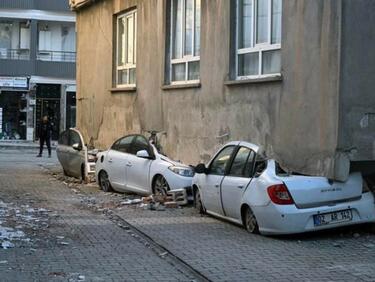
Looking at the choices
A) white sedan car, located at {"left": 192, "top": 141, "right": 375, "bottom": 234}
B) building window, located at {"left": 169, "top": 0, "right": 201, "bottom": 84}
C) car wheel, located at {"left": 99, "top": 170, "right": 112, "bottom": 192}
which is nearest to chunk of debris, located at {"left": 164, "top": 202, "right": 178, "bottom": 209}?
white sedan car, located at {"left": 192, "top": 141, "right": 375, "bottom": 234}

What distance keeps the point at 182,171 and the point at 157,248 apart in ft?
13.9

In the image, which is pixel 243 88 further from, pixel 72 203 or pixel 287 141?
pixel 72 203

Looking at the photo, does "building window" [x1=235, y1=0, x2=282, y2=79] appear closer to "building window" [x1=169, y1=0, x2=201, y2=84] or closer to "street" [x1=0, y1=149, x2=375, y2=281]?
"building window" [x1=169, y1=0, x2=201, y2=84]

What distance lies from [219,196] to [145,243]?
1877mm

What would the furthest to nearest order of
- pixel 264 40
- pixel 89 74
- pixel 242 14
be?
pixel 89 74
pixel 242 14
pixel 264 40

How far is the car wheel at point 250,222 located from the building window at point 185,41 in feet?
18.1

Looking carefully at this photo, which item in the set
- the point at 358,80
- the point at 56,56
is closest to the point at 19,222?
the point at 358,80

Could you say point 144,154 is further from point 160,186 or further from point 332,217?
point 332,217

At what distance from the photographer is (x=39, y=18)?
41562mm

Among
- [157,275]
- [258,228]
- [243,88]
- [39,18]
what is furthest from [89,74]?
[39,18]

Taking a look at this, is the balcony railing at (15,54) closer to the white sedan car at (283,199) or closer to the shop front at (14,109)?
the shop front at (14,109)

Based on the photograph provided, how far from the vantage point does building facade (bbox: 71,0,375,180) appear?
10.1 m

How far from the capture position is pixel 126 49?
19828mm

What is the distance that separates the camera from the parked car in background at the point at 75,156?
17828mm
